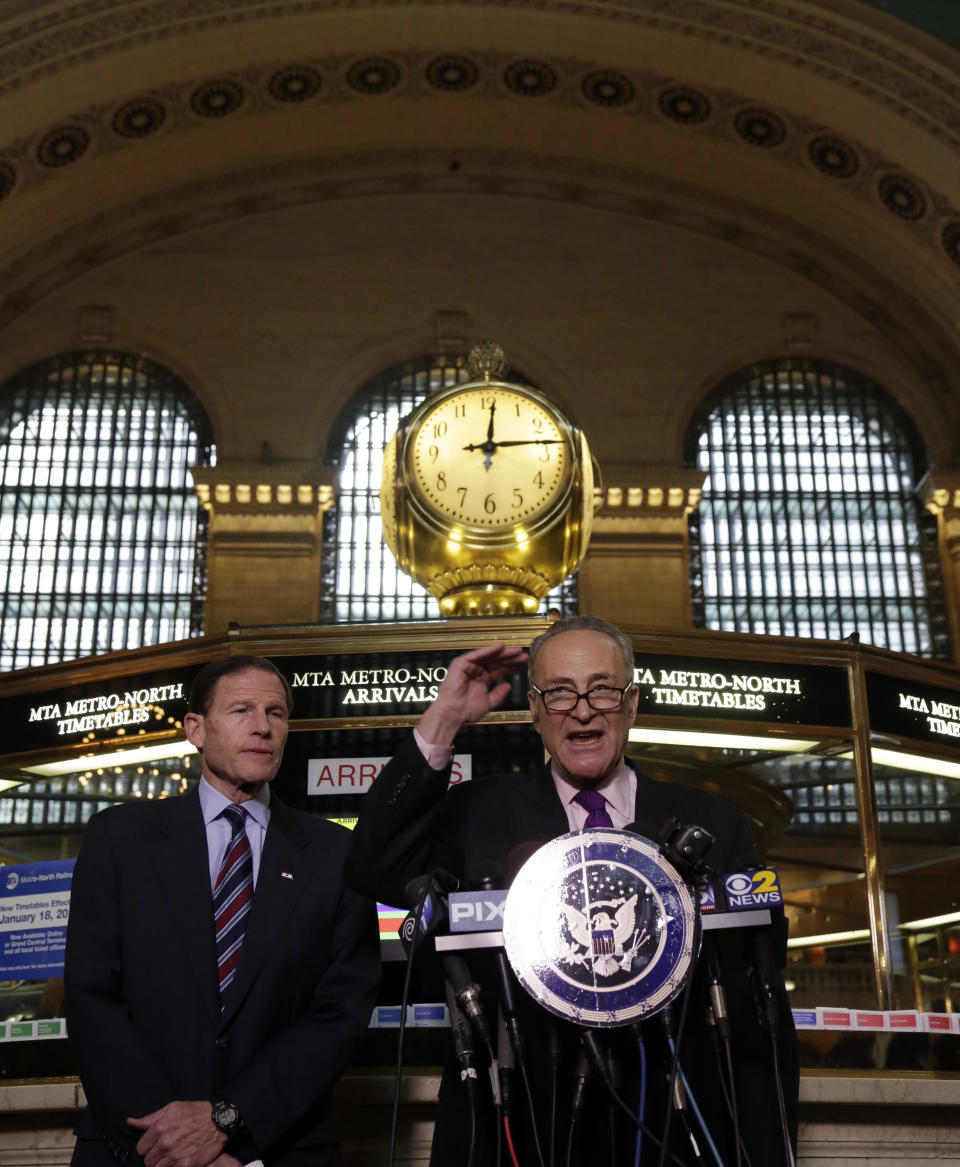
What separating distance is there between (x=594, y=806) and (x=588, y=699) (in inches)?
6.7

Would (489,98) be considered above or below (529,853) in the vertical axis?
above

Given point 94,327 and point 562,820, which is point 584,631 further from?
point 94,327

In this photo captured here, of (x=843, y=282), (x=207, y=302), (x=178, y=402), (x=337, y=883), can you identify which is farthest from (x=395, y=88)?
(x=337, y=883)

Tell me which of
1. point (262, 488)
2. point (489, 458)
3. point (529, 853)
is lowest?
point (529, 853)

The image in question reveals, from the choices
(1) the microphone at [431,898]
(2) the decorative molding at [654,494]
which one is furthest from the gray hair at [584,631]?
(2) the decorative molding at [654,494]

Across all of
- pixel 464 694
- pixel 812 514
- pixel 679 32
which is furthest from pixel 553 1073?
pixel 679 32

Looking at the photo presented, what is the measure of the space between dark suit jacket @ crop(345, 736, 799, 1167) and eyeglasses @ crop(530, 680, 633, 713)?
16 centimetres

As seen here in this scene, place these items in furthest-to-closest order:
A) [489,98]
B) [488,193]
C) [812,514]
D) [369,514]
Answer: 1. [488,193]
2. [489,98]
3. [812,514]
4. [369,514]

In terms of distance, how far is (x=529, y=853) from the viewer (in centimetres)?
182

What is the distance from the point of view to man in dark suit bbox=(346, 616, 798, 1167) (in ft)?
6.00

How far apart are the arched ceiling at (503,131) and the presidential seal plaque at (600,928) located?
13794 mm

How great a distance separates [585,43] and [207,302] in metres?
5.27

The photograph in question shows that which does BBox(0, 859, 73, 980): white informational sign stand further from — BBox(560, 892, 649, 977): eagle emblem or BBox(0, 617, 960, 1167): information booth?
BBox(560, 892, 649, 977): eagle emblem

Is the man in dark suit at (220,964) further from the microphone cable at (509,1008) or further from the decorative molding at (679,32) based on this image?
the decorative molding at (679,32)
